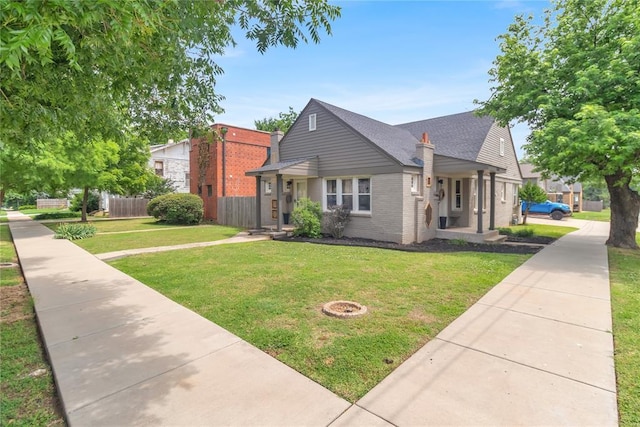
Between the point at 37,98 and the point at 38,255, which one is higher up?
the point at 37,98

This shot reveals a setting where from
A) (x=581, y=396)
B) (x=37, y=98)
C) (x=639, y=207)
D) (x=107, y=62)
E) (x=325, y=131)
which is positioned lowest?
(x=581, y=396)

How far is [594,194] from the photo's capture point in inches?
2261

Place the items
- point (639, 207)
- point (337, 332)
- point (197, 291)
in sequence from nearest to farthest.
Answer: point (337, 332) < point (197, 291) < point (639, 207)

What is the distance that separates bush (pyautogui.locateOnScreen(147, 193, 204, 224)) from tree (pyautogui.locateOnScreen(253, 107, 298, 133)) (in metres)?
26.2

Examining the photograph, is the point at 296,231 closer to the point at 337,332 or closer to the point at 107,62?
the point at 337,332

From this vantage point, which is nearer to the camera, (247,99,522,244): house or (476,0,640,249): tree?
(476,0,640,249): tree

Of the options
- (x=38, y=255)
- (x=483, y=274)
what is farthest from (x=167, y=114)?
(x=38, y=255)

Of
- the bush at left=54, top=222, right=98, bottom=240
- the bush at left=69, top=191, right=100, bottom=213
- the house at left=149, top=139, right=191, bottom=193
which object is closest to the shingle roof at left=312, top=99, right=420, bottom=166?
the bush at left=54, top=222, right=98, bottom=240

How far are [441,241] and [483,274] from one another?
5.54 meters

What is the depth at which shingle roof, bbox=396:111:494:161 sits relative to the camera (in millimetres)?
14434

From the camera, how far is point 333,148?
13.7 meters

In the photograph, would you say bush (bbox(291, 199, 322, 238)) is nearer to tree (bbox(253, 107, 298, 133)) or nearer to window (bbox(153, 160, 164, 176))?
window (bbox(153, 160, 164, 176))

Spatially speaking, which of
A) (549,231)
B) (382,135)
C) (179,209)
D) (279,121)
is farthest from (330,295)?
(279,121)

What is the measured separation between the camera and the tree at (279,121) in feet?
148
